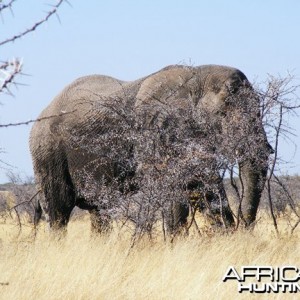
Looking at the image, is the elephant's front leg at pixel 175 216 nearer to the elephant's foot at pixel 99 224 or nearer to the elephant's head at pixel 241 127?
the elephant's head at pixel 241 127

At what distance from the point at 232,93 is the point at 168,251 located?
10.8ft

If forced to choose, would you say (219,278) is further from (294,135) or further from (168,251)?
(294,135)

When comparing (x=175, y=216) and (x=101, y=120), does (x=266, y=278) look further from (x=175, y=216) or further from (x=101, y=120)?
(x=101, y=120)

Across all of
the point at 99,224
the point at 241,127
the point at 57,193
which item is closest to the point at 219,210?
the point at 241,127

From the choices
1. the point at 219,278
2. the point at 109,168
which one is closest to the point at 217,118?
the point at 109,168

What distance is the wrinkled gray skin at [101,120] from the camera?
11.4m

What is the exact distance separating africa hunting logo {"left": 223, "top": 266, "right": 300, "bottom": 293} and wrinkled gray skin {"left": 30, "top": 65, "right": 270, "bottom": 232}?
286 centimetres

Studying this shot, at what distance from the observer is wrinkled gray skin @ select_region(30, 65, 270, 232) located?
37.3 ft

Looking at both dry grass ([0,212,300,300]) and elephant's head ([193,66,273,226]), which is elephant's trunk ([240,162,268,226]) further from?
dry grass ([0,212,300,300])

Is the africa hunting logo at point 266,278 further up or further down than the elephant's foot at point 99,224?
further up

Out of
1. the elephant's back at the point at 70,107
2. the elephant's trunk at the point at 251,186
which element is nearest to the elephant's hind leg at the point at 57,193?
the elephant's back at the point at 70,107

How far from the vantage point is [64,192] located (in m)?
14.4

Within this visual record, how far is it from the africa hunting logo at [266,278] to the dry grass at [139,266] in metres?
0.10

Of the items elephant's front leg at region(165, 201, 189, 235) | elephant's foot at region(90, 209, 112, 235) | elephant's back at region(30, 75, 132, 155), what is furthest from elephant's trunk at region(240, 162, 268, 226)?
elephant's back at region(30, 75, 132, 155)
